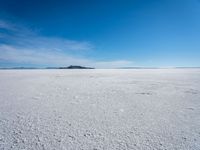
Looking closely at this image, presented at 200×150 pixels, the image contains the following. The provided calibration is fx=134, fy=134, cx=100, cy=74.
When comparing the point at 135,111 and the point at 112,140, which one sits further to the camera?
the point at 135,111

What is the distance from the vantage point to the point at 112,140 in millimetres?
2006

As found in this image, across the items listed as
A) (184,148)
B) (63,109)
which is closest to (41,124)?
(63,109)

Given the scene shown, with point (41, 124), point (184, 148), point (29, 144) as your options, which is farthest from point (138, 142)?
point (41, 124)

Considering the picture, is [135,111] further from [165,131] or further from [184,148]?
[184,148]

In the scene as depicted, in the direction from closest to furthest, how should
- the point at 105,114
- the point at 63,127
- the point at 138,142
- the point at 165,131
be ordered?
1. the point at 138,142
2. the point at 165,131
3. the point at 63,127
4. the point at 105,114

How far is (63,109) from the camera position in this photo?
345 centimetres

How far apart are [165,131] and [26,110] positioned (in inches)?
123

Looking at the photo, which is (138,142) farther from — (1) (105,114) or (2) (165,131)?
(1) (105,114)

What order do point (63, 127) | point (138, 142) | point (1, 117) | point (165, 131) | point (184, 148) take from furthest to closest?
point (1, 117) < point (63, 127) < point (165, 131) < point (138, 142) < point (184, 148)

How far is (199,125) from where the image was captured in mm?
2492

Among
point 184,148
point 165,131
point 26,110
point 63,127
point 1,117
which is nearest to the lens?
point 184,148

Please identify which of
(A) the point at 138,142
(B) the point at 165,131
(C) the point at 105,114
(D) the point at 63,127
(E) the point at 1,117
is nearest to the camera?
(A) the point at 138,142

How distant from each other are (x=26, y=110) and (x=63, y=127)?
1.48m

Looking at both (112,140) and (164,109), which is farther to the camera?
(164,109)
